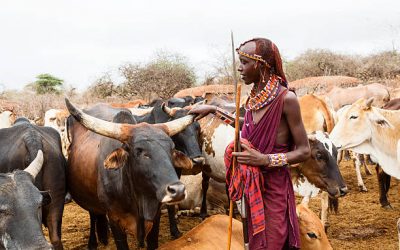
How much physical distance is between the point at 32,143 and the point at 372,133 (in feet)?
15.8

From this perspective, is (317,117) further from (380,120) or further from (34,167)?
(34,167)

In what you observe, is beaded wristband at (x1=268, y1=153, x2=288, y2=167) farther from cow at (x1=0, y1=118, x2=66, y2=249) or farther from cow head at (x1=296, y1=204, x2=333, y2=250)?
cow at (x1=0, y1=118, x2=66, y2=249)

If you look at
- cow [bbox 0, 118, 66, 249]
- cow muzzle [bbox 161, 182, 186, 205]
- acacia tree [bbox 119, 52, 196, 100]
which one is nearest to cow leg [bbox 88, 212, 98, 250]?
cow [bbox 0, 118, 66, 249]

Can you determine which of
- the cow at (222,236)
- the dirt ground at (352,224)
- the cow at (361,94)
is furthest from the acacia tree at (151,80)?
the cow at (222,236)

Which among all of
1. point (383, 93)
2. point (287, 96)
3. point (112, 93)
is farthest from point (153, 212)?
point (112, 93)

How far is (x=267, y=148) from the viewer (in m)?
3.31

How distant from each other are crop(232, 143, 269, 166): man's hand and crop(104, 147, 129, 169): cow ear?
1.45m

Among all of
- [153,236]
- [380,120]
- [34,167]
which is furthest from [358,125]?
[34,167]

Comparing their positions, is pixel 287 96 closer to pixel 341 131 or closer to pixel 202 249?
pixel 202 249

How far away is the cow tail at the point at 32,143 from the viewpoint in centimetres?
499

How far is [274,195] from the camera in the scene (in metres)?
3.32

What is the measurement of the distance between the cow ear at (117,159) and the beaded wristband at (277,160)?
1.65 m

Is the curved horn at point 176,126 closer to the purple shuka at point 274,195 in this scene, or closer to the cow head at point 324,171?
the purple shuka at point 274,195

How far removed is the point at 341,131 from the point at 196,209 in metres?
2.72
